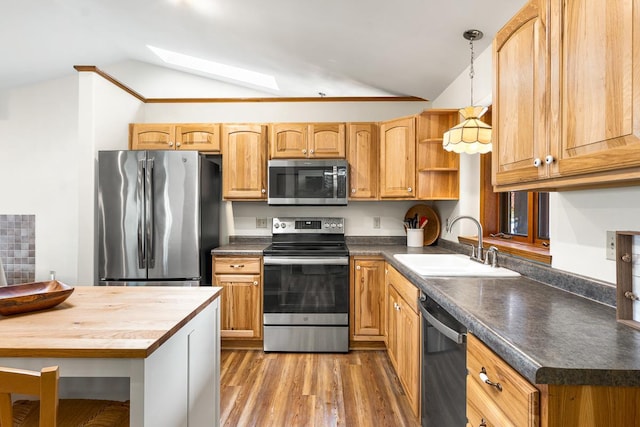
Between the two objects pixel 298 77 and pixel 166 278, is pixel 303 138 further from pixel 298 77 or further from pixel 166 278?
pixel 166 278

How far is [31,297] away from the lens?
4.00 feet

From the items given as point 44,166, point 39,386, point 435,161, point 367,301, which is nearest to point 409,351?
point 367,301

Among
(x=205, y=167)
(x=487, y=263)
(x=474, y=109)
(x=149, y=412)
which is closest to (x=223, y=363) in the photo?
(x=205, y=167)

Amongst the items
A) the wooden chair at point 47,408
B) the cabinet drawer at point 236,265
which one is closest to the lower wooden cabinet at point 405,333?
the cabinet drawer at point 236,265

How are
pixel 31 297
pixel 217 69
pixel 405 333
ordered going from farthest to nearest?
pixel 217 69
pixel 405 333
pixel 31 297

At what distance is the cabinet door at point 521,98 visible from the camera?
120 centimetres

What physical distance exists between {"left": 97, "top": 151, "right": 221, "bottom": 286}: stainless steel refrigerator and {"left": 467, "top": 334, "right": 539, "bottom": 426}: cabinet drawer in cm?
234

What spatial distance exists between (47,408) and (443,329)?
4.22 feet

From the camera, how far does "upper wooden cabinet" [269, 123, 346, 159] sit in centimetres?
326

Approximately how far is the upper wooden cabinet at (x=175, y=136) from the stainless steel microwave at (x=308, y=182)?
68 centimetres

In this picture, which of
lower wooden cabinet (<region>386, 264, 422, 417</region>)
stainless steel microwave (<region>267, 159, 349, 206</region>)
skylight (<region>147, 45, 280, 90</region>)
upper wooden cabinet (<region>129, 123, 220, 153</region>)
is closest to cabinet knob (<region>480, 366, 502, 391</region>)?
lower wooden cabinet (<region>386, 264, 422, 417</region>)

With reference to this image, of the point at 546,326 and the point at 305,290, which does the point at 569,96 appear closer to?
the point at 546,326

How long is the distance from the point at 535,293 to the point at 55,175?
14.1 feet

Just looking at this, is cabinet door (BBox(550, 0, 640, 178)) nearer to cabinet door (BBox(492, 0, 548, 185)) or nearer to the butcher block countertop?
cabinet door (BBox(492, 0, 548, 185))
